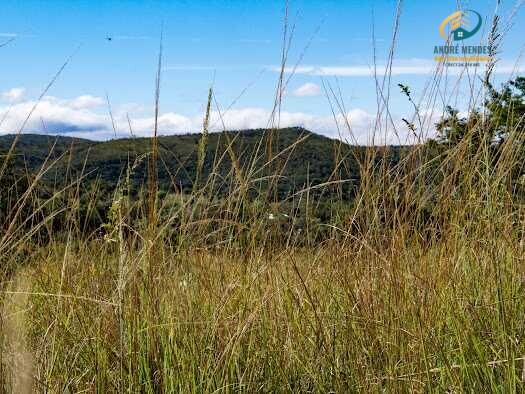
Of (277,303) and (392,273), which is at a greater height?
(392,273)

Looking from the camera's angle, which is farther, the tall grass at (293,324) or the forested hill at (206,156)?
the forested hill at (206,156)

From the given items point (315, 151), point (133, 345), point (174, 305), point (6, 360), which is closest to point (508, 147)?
point (174, 305)

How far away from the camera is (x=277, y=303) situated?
2312 millimetres

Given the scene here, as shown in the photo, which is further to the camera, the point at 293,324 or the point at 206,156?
the point at 206,156

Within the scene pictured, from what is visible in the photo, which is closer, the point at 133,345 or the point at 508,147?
the point at 133,345

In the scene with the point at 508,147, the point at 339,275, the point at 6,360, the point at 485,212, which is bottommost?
the point at 6,360

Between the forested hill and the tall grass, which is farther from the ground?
the forested hill

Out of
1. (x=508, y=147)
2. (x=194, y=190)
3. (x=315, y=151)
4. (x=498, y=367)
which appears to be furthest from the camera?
(x=315, y=151)

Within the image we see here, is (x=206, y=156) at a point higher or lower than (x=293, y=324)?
higher

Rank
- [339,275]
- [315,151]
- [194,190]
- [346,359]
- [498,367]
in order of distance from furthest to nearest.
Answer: [315,151] < [194,190] < [339,275] < [346,359] < [498,367]

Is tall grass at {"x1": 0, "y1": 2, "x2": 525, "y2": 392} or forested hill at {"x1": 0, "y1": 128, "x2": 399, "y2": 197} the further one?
forested hill at {"x1": 0, "y1": 128, "x2": 399, "y2": 197}

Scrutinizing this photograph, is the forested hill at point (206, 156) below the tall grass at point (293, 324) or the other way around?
the other way around

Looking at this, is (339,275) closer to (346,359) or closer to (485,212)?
(346,359)

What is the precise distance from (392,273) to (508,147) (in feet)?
2.61
